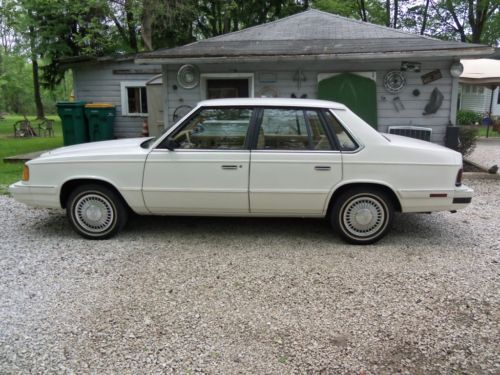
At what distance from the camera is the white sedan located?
15.3 feet

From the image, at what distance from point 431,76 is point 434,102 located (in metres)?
0.54

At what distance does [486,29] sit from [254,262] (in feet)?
108

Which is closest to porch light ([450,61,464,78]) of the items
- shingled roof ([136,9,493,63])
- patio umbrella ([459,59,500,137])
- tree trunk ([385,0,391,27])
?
shingled roof ([136,9,493,63])

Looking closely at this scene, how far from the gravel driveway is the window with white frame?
28.1 feet

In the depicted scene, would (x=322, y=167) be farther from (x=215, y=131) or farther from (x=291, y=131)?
(x=215, y=131)

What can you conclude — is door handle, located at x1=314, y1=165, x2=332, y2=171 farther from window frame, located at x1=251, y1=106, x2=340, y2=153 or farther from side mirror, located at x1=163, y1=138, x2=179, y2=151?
side mirror, located at x1=163, y1=138, x2=179, y2=151

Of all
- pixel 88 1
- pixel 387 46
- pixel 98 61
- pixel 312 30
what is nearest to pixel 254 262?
pixel 387 46

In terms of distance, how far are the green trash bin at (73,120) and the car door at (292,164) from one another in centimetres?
867

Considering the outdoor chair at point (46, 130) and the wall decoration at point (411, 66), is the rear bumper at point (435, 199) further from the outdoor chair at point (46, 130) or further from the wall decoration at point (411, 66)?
the outdoor chair at point (46, 130)

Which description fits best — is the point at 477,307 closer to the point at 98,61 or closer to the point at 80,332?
the point at 80,332

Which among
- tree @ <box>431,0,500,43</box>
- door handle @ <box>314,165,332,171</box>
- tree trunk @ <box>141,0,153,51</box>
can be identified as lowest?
door handle @ <box>314,165,332,171</box>

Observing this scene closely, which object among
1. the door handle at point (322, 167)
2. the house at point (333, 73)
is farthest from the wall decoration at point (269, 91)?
the door handle at point (322, 167)

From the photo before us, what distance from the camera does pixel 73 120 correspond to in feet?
39.1

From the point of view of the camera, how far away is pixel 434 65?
8.89 metres
